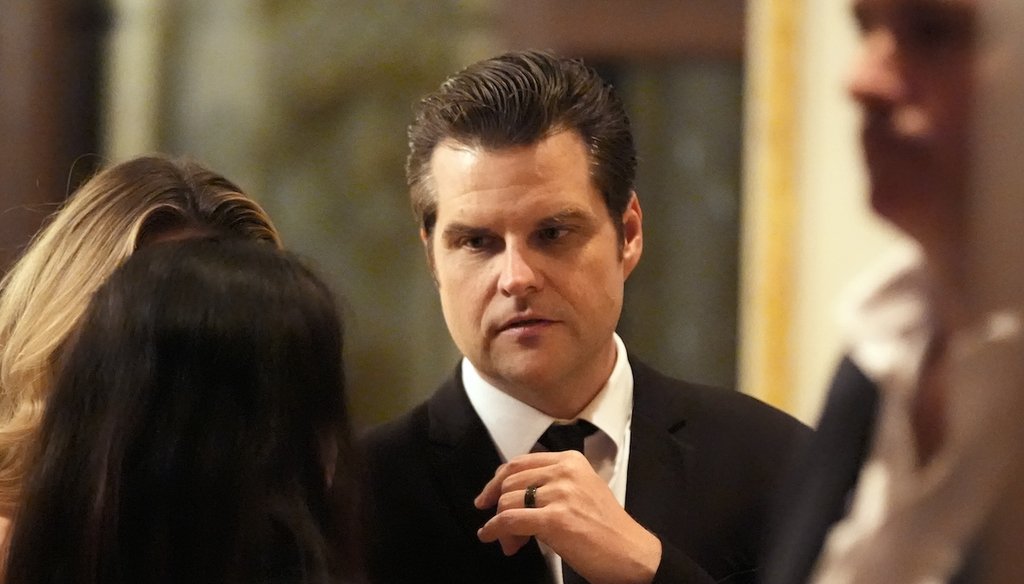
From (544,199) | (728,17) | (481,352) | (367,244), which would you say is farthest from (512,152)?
(367,244)

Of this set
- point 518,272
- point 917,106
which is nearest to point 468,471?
point 518,272

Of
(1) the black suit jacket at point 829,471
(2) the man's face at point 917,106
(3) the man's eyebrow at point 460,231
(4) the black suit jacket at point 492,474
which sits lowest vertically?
(4) the black suit jacket at point 492,474

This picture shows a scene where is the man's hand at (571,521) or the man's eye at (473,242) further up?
the man's eye at (473,242)

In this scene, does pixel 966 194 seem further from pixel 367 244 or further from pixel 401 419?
pixel 367 244

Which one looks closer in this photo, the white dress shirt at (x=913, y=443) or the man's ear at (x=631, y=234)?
the white dress shirt at (x=913, y=443)

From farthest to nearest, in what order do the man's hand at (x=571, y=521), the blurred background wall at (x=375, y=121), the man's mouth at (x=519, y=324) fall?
the blurred background wall at (x=375, y=121) < the man's mouth at (x=519, y=324) < the man's hand at (x=571, y=521)

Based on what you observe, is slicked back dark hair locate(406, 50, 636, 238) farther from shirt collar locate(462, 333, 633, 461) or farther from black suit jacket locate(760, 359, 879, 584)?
black suit jacket locate(760, 359, 879, 584)

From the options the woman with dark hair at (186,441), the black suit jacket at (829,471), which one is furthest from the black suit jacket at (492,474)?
the black suit jacket at (829,471)

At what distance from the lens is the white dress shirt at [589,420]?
4.94ft

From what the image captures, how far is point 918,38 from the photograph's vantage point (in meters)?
0.63

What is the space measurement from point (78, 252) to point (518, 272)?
1.59 feet

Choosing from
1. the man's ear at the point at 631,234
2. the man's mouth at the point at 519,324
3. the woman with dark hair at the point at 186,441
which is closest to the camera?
the woman with dark hair at the point at 186,441

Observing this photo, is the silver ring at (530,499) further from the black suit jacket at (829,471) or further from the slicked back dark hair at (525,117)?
the black suit jacket at (829,471)

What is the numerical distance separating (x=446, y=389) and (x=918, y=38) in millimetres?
1006
